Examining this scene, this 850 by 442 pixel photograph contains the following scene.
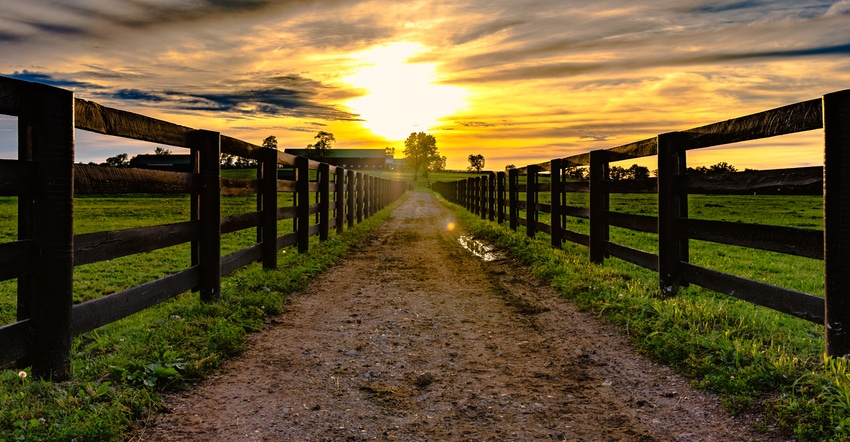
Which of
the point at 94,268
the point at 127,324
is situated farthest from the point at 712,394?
the point at 94,268

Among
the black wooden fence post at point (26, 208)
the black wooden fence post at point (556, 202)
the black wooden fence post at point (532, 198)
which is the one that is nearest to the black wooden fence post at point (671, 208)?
the black wooden fence post at point (556, 202)

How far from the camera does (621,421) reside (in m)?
3.28

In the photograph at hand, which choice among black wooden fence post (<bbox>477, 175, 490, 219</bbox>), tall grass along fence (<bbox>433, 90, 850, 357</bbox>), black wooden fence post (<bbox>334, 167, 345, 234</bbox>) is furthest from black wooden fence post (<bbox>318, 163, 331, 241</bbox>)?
black wooden fence post (<bbox>477, 175, 490, 219</bbox>)

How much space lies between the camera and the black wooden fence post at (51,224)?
3.45m

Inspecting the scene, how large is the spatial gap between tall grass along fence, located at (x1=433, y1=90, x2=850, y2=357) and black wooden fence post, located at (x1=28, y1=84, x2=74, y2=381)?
16.8 feet

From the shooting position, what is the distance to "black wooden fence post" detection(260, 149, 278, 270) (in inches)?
314

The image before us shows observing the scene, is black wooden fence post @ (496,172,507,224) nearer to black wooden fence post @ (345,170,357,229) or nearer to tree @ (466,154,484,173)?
black wooden fence post @ (345,170,357,229)

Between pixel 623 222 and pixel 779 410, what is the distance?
4577mm

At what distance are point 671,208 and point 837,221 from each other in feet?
7.71

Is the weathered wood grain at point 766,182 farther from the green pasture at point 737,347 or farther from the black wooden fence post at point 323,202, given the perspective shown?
the black wooden fence post at point 323,202

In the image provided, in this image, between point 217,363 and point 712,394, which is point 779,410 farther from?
point 217,363

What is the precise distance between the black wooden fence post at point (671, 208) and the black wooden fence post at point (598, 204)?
86.2 inches

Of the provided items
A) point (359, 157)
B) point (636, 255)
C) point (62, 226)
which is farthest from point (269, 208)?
point (359, 157)

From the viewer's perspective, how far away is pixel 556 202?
1048cm
